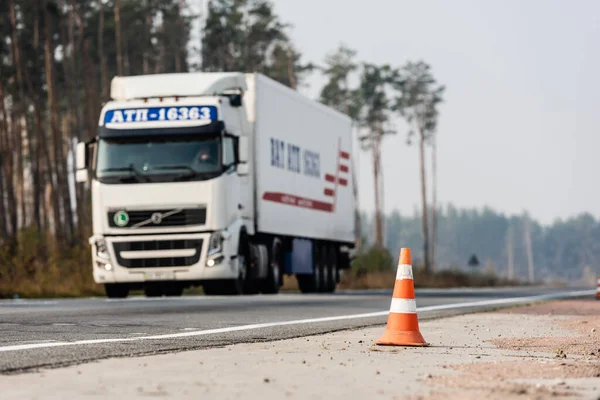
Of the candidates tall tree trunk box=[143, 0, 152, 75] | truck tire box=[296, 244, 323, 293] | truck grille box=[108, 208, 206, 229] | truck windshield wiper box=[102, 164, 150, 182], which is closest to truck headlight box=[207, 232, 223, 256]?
truck grille box=[108, 208, 206, 229]

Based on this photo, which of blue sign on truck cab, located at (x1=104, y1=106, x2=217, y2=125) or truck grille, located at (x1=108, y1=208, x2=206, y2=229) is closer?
blue sign on truck cab, located at (x1=104, y1=106, x2=217, y2=125)

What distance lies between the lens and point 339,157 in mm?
33031

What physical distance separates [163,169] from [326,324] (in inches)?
371

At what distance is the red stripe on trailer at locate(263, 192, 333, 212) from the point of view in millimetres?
26933

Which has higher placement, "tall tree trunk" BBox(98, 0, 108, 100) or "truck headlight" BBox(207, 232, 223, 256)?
"tall tree trunk" BBox(98, 0, 108, 100)

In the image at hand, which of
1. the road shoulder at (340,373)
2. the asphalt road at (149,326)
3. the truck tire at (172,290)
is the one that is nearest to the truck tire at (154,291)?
the truck tire at (172,290)

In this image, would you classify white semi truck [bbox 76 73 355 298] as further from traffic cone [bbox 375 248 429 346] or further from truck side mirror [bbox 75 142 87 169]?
traffic cone [bbox 375 248 429 346]

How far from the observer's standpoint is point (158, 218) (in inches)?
938

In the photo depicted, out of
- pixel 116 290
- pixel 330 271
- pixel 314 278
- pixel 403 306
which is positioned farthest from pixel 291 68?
pixel 403 306

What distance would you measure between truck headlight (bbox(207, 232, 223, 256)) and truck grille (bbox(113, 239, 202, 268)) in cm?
19

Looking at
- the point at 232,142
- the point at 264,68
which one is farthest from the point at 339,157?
the point at 264,68

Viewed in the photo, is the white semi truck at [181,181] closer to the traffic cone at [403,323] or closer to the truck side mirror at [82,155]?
the truck side mirror at [82,155]

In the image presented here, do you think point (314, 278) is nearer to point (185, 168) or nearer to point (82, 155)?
point (185, 168)

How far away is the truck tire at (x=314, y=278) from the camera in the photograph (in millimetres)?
30438
